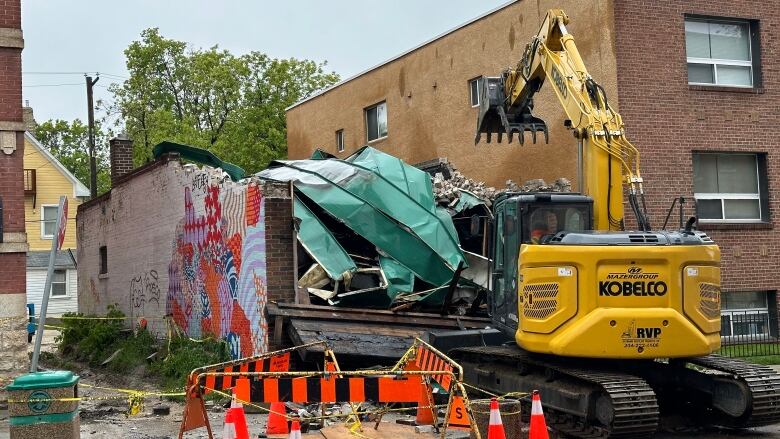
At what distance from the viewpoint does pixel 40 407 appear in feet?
30.2

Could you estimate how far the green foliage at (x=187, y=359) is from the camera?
16.7 metres

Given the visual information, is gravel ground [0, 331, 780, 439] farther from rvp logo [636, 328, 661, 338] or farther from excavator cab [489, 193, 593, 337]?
excavator cab [489, 193, 593, 337]

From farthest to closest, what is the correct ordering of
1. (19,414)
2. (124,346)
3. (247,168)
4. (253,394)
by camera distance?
1. (247,168)
2. (124,346)
3. (19,414)
4. (253,394)

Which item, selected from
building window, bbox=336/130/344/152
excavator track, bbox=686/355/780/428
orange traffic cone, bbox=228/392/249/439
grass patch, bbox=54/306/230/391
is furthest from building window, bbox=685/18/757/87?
orange traffic cone, bbox=228/392/249/439

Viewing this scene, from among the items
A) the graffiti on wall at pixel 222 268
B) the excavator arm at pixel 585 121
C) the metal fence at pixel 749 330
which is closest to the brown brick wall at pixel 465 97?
the metal fence at pixel 749 330

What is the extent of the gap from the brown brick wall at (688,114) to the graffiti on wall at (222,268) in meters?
8.06

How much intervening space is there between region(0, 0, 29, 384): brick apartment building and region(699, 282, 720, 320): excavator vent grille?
9314 mm

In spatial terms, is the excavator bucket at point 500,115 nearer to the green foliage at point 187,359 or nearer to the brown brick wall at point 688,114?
the brown brick wall at point 688,114

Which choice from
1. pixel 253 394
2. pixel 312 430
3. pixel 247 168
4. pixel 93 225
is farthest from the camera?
pixel 247 168

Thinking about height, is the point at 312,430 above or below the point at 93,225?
below

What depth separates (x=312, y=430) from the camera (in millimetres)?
10727

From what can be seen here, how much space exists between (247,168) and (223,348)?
32178 mm

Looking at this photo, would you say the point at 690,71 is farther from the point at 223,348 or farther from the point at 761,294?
the point at 223,348

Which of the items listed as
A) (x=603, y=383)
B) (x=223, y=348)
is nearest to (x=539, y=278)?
(x=603, y=383)
